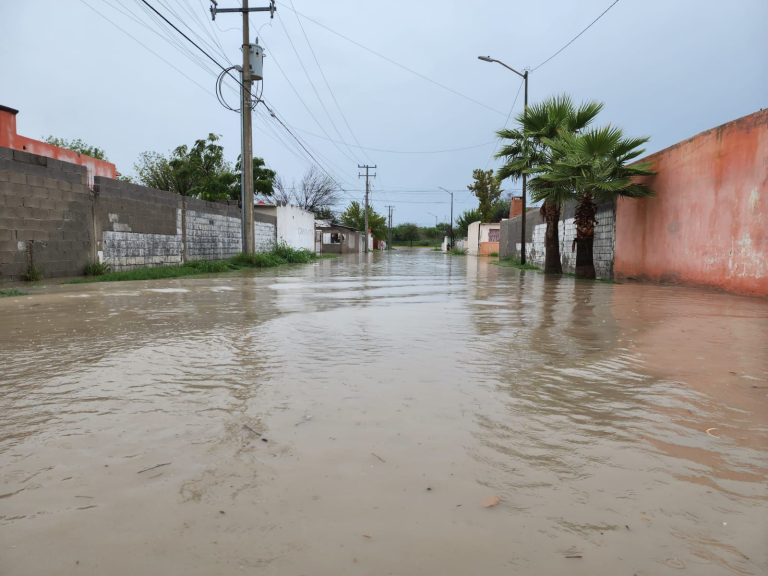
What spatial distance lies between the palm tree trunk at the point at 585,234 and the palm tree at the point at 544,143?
2.81ft

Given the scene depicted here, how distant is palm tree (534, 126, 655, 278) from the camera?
43.0ft

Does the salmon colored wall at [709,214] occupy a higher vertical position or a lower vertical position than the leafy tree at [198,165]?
lower

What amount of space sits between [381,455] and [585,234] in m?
13.9

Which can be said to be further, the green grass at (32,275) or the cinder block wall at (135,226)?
the cinder block wall at (135,226)

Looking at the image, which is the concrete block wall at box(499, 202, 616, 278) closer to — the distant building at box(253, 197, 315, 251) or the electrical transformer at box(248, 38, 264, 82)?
the electrical transformer at box(248, 38, 264, 82)

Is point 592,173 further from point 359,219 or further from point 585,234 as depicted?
point 359,219

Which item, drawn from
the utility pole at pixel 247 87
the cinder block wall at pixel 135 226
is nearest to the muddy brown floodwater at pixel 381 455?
the cinder block wall at pixel 135 226

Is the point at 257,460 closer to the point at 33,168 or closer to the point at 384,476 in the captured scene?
the point at 384,476

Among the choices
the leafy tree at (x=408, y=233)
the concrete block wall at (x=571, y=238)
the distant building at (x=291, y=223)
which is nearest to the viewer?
the concrete block wall at (x=571, y=238)

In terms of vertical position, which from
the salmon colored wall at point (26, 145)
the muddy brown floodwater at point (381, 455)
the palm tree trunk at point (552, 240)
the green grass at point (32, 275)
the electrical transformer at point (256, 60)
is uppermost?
the electrical transformer at point (256, 60)

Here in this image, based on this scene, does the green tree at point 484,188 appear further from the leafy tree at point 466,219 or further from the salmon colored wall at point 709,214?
the salmon colored wall at point 709,214

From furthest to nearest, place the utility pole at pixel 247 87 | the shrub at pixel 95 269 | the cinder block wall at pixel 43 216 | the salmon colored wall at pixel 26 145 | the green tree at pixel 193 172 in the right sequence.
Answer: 1. the green tree at pixel 193 172
2. the salmon colored wall at pixel 26 145
3. the utility pole at pixel 247 87
4. the shrub at pixel 95 269
5. the cinder block wall at pixel 43 216

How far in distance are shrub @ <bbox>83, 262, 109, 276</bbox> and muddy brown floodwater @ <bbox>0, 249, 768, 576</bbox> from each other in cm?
870

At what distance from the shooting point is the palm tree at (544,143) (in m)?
16.3
